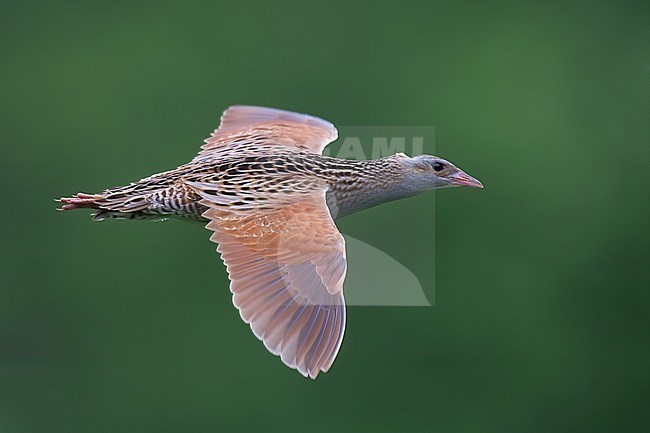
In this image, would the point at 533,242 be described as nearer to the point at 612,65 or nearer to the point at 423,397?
the point at 423,397

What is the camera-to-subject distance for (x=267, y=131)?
8508 millimetres

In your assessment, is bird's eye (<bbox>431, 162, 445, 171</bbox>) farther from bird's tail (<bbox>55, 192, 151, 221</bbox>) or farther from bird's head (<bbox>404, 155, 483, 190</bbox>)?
bird's tail (<bbox>55, 192, 151, 221</bbox>)

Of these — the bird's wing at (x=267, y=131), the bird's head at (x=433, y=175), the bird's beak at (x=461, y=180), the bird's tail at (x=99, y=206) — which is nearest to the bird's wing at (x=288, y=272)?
the bird's tail at (x=99, y=206)

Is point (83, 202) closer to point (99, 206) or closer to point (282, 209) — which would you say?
point (99, 206)

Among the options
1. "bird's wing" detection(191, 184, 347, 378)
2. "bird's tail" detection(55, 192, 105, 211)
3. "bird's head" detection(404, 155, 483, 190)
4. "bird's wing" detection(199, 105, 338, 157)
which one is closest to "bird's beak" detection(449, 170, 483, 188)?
"bird's head" detection(404, 155, 483, 190)

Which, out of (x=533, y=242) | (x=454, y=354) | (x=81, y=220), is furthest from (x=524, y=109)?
(x=81, y=220)

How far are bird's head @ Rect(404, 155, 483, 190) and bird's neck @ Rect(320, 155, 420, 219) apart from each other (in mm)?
66

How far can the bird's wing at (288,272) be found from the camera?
5973mm

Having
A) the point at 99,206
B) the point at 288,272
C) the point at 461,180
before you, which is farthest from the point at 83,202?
the point at 461,180

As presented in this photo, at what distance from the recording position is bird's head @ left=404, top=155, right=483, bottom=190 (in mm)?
7703

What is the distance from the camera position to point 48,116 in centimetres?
1603

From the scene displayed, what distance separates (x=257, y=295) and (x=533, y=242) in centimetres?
807

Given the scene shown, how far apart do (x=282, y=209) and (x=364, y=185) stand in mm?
902

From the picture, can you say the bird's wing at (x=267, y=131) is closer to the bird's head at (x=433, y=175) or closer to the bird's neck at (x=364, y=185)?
the bird's neck at (x=364, y=185)
